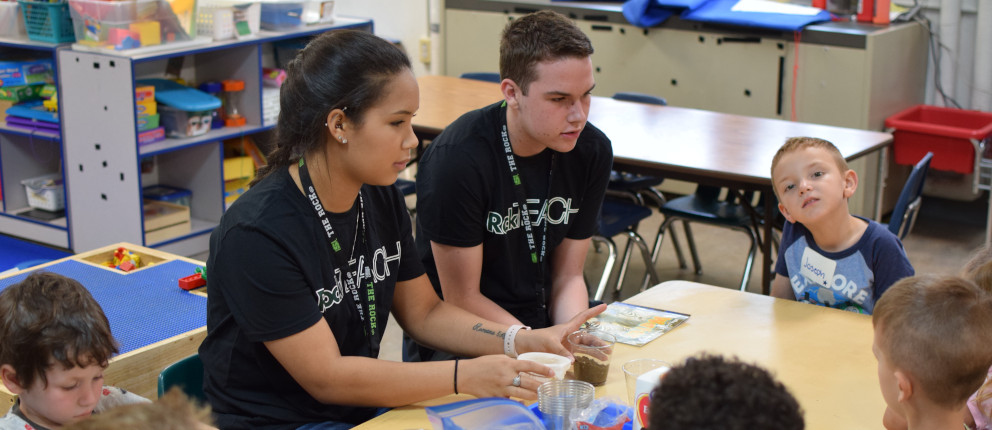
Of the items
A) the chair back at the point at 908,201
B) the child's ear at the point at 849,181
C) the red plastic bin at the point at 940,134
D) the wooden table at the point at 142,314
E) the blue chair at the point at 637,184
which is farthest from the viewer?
the red plastic bin at the point at 940,134

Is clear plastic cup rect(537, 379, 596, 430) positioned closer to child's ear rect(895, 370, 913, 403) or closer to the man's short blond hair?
child's ear rect(895, 370, 913, 403)

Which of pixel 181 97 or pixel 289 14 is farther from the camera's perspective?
pixel 289 14

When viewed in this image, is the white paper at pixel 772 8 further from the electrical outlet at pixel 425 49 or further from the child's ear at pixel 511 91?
the child's ear at pixel 511 91

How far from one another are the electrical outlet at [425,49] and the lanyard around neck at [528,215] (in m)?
3.95

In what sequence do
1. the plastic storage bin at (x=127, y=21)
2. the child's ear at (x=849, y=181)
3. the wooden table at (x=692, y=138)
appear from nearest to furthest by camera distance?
the child's ear at (x=849, y=181)
the wooden table at (x=692, y=138)
the plastic storage bin at (x=127, y=21)

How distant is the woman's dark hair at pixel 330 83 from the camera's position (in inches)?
65.5

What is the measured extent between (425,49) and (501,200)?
4.08 meters

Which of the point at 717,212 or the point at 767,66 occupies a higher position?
the point at 767,66

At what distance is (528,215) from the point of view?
7.34 ft

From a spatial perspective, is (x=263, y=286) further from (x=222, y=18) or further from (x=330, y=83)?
(x=222, y=18)

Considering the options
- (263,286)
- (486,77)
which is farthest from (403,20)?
(263,286)

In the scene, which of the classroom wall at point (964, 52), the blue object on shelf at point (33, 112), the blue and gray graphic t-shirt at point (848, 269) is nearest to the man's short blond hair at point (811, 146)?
the blue and gray graphic t-shirt at point (848, 269)

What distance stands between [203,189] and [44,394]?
10.3 feet

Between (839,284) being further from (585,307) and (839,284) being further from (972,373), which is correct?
(972,373)
